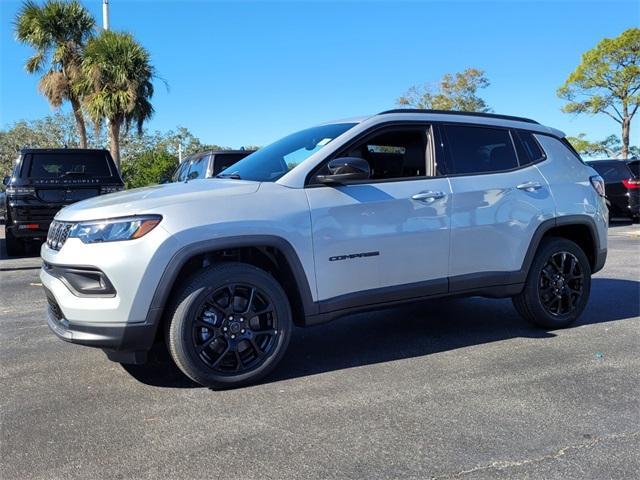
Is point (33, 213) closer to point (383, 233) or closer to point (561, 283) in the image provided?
point (383, 233)

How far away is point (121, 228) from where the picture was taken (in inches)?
134

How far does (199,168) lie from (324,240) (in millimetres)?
7623

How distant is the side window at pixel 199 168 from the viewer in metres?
10.7

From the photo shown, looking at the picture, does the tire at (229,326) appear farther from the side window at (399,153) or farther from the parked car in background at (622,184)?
the parked car in background at (622,184)

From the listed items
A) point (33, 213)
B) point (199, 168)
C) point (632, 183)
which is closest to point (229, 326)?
point (33, 213)

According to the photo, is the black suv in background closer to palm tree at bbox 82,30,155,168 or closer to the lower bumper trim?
the lower bumper trim

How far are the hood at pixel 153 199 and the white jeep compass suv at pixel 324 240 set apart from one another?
0.04 feet

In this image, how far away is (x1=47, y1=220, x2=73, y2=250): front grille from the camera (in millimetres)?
3617

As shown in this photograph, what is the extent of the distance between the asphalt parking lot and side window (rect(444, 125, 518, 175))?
1462 mm

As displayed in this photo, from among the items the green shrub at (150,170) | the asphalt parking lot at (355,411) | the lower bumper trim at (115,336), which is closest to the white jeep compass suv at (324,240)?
the lower bumper trim at (115,336)

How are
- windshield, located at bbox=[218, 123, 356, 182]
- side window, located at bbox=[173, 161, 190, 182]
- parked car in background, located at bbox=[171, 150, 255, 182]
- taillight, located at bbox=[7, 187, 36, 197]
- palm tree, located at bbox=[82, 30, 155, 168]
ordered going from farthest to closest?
palm tree, located at bbox=[82, 30, 155, 168], side window, located at bbox=[173, 161, 190, 182], parked car in background, located at bbox=[171, 150, 255, 182], taillight, located at bbox=[7, 187, 36, 197], windshield, located at bbox=[218, 123, 356, 182]

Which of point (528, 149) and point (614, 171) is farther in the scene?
point (614, 171)

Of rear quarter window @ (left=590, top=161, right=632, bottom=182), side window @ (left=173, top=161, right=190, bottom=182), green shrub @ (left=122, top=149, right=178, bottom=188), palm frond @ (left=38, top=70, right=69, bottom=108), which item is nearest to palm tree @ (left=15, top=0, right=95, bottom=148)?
palm frond @ (left=38, top=70, right=69, bottom=108)

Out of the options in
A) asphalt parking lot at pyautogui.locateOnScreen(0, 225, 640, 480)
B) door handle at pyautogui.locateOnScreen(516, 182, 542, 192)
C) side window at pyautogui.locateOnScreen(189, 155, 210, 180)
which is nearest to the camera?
asphalt parking lot at pyautogui.locateOnScreen(0, 225, 640, 480)
